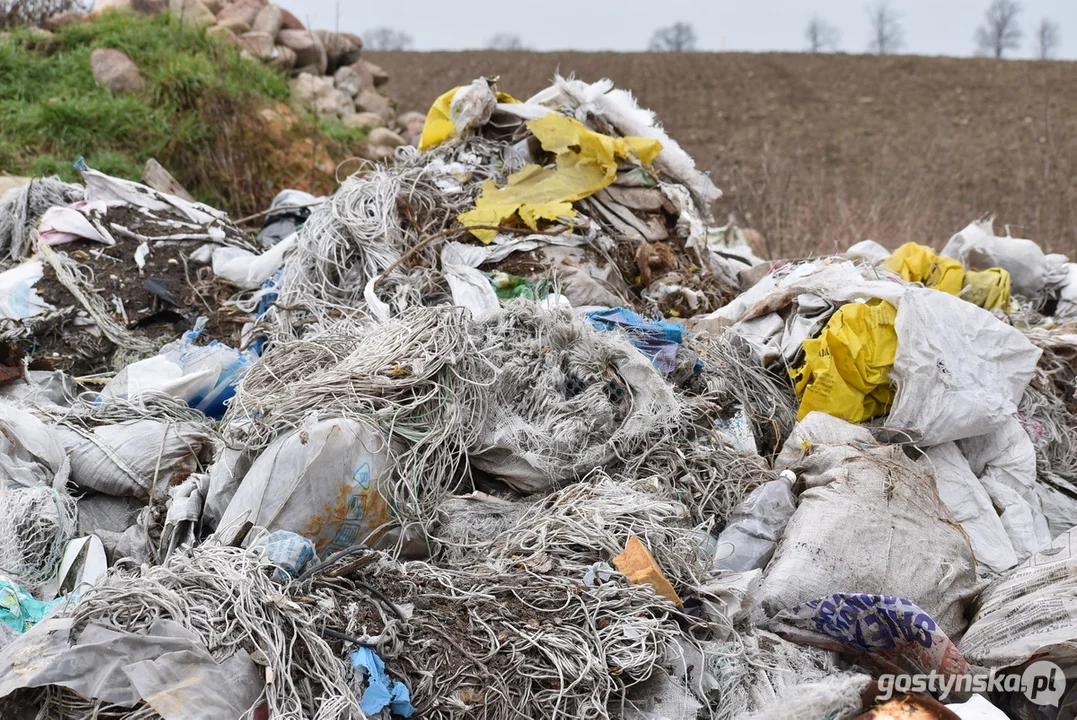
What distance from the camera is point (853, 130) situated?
1755 centimetres

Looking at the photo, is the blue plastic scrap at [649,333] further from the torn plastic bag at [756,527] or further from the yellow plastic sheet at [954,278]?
the yellow plastic sheet at [954,278]

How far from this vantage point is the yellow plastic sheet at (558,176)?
3846 mm

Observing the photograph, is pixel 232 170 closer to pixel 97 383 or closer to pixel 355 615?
pixel 97 383

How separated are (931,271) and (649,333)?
1.81 metres

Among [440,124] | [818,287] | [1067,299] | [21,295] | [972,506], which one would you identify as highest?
[440,124]

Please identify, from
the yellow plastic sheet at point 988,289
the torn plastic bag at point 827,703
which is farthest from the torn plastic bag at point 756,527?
the yellow plastic sheet at point 988,289

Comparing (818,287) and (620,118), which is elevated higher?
(620,118)

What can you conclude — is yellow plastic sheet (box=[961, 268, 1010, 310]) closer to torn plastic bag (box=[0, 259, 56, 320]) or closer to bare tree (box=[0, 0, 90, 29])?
torn plastic bag (box=[0, 259, 56, 320])

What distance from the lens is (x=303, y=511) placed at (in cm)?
221

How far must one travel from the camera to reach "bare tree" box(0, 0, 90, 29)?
886 cm

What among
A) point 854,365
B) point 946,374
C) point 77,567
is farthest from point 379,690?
point 946,374

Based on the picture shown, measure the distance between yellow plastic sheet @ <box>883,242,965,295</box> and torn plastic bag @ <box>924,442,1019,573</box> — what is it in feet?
4.38

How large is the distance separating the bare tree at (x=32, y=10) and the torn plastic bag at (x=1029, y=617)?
10.2 metres

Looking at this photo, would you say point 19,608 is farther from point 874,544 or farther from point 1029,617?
point 1029,617
